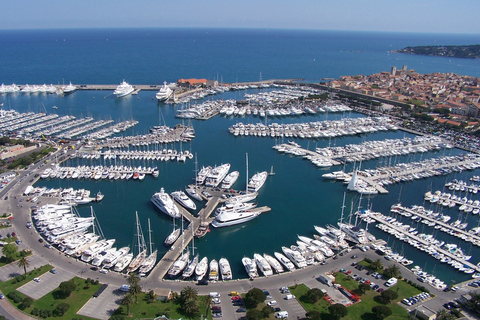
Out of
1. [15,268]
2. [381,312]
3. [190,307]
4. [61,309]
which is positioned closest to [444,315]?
[381,312]

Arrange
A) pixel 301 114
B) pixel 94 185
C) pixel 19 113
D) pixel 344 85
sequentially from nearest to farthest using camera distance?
1. pixel 94 185
2. pixel 19 113
3. pixel 301 114
4. pixel 344 85

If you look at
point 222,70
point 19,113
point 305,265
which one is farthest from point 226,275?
point 222,70

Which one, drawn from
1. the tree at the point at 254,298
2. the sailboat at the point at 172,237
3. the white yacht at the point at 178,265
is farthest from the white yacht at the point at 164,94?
the tree at the point at 254,298

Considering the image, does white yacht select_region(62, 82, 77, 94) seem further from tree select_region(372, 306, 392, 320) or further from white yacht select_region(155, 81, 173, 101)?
tree select_region(372, 306, 392, 320)

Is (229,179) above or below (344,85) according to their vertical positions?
below

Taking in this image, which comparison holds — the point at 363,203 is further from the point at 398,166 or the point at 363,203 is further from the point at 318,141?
the point at 318,141

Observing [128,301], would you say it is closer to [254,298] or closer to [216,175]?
[254,298]

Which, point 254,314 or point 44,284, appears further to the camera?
point 44,284
